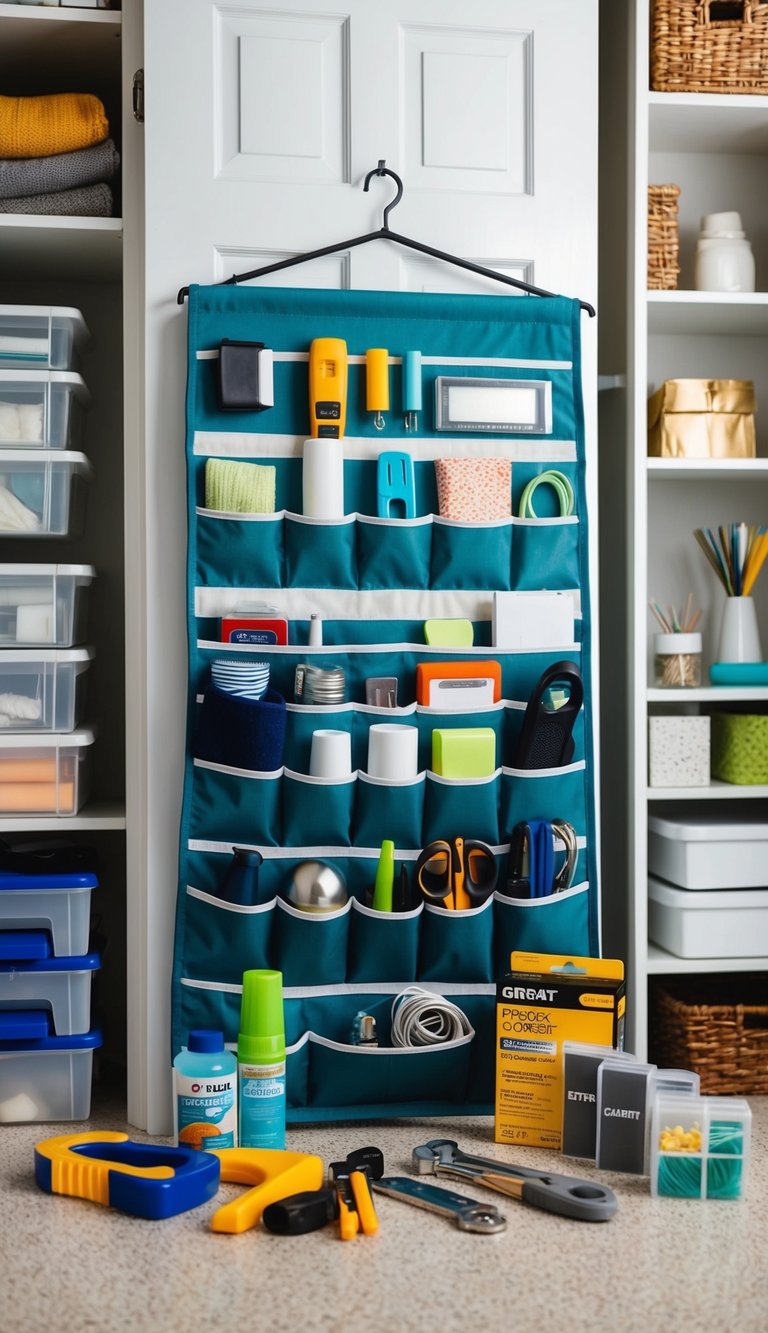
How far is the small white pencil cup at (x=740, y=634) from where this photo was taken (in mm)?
2062

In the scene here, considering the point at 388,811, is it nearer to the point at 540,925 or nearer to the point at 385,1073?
the point at 540,925

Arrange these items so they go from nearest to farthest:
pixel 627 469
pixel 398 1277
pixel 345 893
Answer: pixel 398 1277 → pixel 345 893 → pixel 627 469

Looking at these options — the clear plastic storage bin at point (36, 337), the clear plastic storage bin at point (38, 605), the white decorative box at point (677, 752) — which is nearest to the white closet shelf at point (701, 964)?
the white decorative box at point (677, 752)

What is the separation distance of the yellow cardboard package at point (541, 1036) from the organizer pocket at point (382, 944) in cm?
15

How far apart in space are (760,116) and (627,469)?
0.64 meters

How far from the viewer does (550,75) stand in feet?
6.07

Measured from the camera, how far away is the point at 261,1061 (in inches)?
61.7

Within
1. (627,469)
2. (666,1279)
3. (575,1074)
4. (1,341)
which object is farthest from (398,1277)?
(1,341)

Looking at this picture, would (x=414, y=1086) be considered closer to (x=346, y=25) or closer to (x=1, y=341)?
(x=1, y=341)

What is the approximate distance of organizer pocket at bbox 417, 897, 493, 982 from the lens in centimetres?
175

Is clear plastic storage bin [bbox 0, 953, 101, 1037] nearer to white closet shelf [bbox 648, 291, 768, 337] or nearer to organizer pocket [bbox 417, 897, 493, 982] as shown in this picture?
organizer pocket [bbox 417, 897, 493, 982]

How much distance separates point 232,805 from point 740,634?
94 centimetres

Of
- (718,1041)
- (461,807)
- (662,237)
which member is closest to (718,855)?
(718,1041)

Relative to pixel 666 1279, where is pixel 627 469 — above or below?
above
